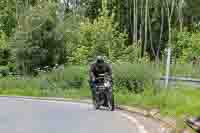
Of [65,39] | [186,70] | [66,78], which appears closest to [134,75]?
[186,70]

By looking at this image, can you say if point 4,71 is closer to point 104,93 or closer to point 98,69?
point 98,69

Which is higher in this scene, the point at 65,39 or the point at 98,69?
the point at 65,39

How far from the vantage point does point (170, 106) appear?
13219 millimetres

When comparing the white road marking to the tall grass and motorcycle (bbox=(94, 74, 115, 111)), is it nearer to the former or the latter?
motorcycle (bbox=(94, 74, 115, 111))

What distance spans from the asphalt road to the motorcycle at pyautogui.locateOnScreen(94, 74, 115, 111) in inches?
12.3

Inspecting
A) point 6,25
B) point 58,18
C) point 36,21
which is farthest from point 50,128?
point 6,25

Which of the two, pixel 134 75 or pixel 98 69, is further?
pixel 134 75

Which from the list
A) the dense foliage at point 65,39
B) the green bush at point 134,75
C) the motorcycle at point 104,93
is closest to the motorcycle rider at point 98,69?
the motorcycle at point 104,93

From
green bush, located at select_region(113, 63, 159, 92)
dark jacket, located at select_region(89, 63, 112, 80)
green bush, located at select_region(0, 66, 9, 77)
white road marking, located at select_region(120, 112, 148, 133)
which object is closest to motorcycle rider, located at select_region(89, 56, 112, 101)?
dark jacket, located at select_region(89, 63, 112, 80)

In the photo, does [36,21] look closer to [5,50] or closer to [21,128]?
[5,50]

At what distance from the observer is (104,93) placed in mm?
15094

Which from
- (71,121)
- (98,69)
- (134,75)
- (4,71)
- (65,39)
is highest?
(65,39)

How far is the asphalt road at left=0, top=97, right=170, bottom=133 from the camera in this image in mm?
10384

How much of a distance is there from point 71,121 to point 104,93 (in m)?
3.21
